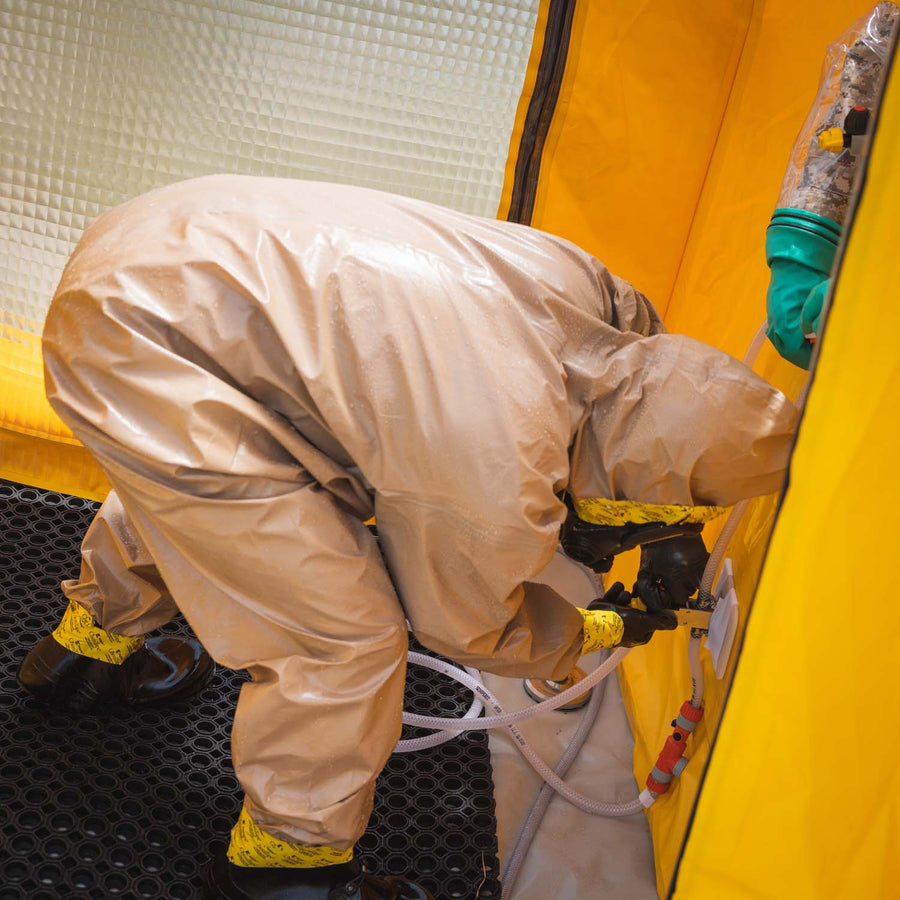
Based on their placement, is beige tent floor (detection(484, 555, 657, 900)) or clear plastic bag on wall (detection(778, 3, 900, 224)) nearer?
clear plastic bag on wall (detection(778, 3, 900, 224))

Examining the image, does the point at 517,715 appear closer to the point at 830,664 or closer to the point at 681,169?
Result: the point at 830,664

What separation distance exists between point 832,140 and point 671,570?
0.55 metres

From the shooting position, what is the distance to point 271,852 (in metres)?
1.17

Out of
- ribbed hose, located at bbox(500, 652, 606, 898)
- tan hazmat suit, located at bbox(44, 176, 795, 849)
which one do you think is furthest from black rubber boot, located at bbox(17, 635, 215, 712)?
ribbed hose, located at bbox(500, 652, 606, 898)

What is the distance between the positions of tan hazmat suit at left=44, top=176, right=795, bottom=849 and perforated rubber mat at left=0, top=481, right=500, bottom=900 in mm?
284

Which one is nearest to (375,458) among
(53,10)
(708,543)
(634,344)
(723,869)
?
(634,344)

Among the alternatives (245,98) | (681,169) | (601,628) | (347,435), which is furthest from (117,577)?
(681,169)

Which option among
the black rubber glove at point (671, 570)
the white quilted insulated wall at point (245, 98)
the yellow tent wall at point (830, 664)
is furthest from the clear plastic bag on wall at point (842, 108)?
the white quilted insulated wall at point (245, 98)

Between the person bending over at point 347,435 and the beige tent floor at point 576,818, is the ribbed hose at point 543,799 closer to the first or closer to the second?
the beige tent floor at point 576,818

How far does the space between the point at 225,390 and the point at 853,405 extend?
2.07 feet

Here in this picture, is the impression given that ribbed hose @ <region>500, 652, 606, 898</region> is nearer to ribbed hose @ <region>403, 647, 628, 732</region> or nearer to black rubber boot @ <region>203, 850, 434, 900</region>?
ribbed hose @ <region>403, 647, 628, 732</region>

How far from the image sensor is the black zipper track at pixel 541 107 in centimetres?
179

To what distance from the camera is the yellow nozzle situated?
1085 millimetres

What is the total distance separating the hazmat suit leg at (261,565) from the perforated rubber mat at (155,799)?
11.0 inches
